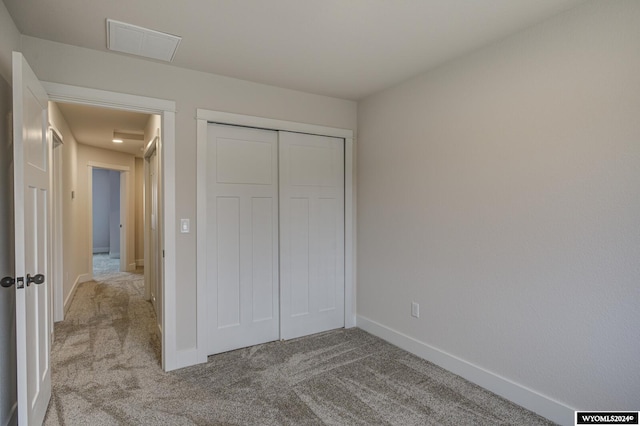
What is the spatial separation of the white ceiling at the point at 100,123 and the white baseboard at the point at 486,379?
3.63 meters

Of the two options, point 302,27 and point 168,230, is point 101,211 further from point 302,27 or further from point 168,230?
point 302,27

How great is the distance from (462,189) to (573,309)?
1.05m

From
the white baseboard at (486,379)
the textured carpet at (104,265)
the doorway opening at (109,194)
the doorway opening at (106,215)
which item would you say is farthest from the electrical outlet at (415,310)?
the doorway opening at (106,215)

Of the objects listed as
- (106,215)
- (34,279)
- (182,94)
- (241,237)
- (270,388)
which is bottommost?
(270,388)

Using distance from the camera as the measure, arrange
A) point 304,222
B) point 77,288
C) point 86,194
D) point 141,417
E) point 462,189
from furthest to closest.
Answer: point 86,194 → point 77,288 → point 304,222 → point 462,189 → point 141,417

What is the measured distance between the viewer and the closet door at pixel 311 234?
338 centimetres

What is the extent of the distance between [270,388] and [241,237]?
1316 millimetres

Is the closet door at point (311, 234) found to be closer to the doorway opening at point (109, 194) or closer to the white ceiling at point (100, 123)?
the doorway opening at point (109, 194)

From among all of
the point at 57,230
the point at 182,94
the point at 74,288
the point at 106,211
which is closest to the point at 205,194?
the point at 182,94

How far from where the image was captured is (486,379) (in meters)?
2.44

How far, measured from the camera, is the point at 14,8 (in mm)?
1954

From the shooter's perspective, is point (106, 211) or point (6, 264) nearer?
point (6, 264)

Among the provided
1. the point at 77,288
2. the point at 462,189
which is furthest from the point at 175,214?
the point at 77,288

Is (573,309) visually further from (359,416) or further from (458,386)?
(359,416)
